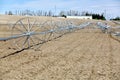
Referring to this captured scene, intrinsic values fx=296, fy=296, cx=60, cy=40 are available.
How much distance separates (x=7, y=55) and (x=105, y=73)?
3.73 metres

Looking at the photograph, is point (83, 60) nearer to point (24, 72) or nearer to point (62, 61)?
point (62, 61)

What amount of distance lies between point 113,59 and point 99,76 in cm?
272

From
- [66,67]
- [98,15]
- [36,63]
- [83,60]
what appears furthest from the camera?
[98,15]

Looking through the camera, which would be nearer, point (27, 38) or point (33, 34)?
point (27, 38)

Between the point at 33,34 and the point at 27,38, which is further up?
the point at 33,34

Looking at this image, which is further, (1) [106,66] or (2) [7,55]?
(2) [7,55]

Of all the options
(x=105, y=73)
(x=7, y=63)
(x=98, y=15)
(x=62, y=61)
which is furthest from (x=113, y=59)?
(x=98, y=15)

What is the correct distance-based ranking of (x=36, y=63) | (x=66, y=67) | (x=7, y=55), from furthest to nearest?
(x=7, y=55), (x=36, y=63), (x=66, y=67)

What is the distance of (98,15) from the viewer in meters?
110

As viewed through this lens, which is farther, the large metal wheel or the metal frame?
the metal frame

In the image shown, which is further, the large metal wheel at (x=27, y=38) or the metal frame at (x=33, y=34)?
→ the metal frame at (x=33, y=34)

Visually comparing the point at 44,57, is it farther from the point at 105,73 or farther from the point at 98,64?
the point at 105,73

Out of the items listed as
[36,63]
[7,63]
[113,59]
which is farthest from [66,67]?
[113,59]

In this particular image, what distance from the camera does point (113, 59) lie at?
→ 9.25 m
